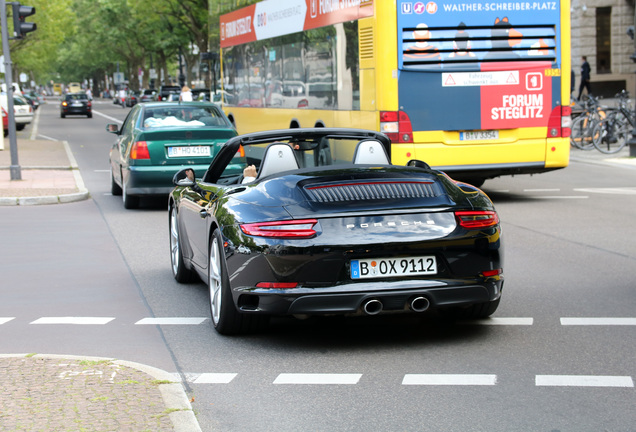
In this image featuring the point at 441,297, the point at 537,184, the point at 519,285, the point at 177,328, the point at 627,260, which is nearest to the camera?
the point at 441,297

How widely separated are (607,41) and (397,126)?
31.3m

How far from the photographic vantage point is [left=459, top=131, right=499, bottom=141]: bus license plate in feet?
48.9

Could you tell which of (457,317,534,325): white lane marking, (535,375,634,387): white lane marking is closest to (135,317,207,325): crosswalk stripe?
(457,317,534,325): white lane marking

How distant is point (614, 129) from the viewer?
80.1 ft

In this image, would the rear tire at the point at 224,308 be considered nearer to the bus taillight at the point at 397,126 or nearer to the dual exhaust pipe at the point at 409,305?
the dual exhaust pipe at the point at 409,305

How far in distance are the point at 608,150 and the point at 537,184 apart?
680 centimetres

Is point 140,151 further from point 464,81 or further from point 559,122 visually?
point 559,122

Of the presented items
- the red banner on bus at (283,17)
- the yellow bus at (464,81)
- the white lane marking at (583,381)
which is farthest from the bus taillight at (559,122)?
the white lane marking at (583,381)

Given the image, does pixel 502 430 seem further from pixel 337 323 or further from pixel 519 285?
pixel 519 285

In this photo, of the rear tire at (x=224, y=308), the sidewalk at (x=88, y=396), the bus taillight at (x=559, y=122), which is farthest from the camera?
the bus taillight at (x=559, y=122)

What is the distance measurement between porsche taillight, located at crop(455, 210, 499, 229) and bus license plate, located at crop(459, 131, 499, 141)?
868 centimetres

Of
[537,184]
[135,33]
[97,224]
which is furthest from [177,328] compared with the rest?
[135,33]

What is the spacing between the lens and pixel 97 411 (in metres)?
4.68

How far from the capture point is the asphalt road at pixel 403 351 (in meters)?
4.80
